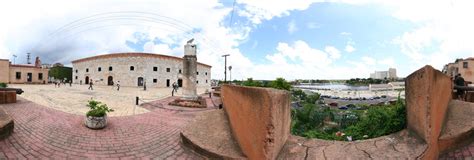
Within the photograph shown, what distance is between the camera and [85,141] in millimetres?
5359

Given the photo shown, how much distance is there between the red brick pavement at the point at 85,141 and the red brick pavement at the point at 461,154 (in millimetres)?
4030

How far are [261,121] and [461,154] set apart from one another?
3.20 metres

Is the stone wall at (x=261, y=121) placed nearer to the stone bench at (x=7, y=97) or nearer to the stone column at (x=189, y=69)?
the stone bench at (x=7, y=97)

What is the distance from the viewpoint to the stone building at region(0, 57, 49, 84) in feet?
101

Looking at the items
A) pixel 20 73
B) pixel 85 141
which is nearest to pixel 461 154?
pixel 85 141

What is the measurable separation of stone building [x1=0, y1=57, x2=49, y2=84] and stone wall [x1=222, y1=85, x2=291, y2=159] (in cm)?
3945

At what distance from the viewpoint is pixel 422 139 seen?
370 centimetres

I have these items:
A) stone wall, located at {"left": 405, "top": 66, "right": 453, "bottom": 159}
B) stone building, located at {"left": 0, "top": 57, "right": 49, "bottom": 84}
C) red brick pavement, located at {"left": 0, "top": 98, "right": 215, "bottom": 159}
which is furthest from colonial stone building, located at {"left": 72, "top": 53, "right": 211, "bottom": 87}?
stone wall, located at {"left": 405, "top": 66, "right": 453, "bottom": 159}

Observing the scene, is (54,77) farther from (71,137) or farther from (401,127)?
(401,127)

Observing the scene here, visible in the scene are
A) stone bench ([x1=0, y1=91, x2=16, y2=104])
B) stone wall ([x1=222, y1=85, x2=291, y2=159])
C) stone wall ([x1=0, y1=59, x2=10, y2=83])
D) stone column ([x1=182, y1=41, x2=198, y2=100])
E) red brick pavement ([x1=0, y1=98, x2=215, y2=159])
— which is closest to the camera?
stone wall ([x1=222, y1=85, x2=291, y2=159])

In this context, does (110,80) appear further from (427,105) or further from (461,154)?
(461,154)

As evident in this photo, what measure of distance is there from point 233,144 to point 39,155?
3.37 m

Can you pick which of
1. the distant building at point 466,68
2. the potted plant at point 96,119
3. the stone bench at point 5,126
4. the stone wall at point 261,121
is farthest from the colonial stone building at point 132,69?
the distant building at point 466,68

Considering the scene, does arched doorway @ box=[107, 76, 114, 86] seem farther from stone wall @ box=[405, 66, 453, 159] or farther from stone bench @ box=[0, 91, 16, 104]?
stone wall @ box=[405, 66, 453, 159]
